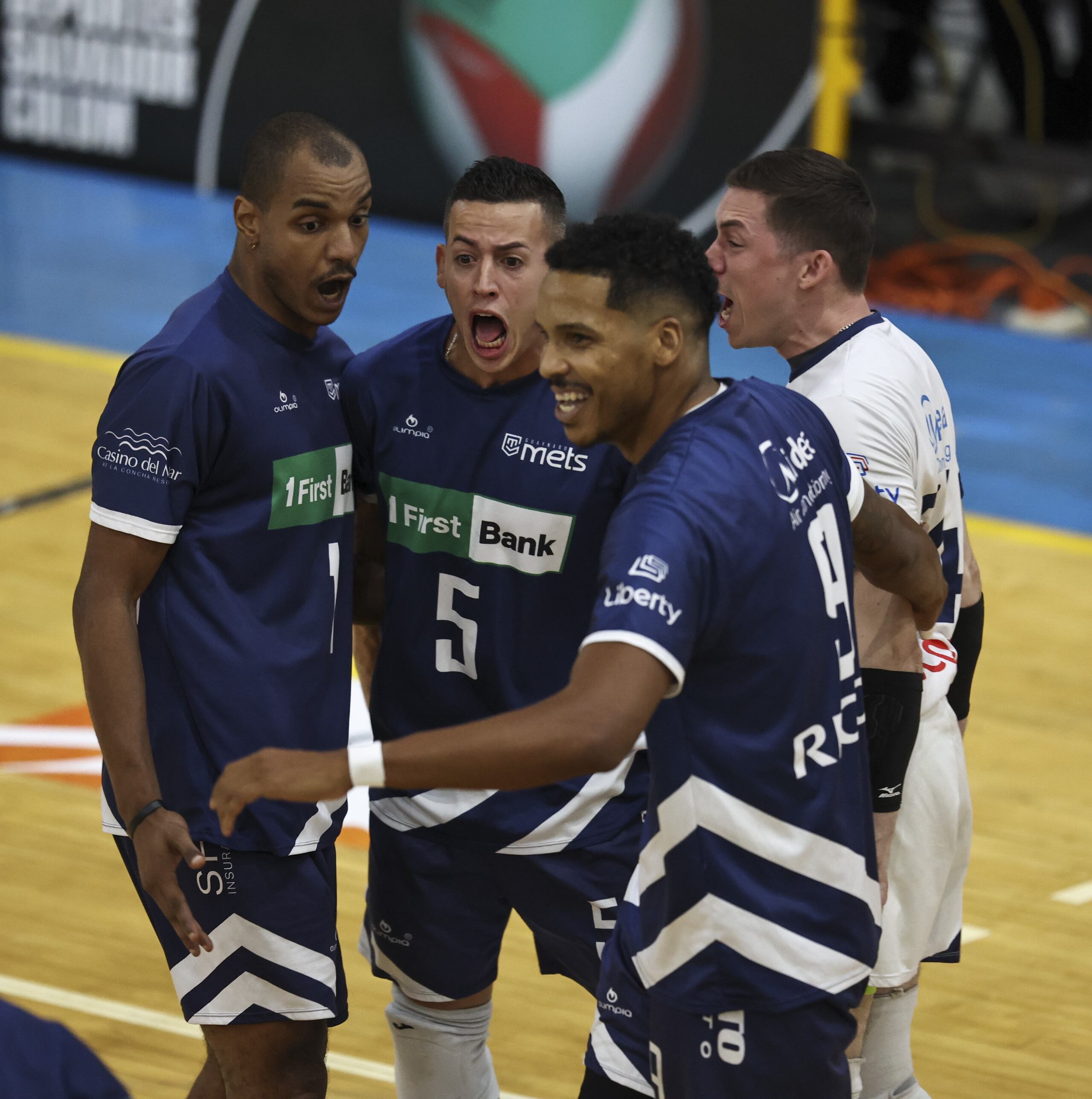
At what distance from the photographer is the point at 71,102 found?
15.7m

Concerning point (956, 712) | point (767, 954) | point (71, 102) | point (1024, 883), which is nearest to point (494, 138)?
point (71, 102)

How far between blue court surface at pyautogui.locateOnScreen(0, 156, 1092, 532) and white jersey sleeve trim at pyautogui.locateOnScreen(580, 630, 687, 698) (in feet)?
21.3

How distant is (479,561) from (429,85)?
10.7m

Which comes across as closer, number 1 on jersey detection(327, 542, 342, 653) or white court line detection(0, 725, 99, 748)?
number 1 on jersey detection(327, 542, 342, 653)

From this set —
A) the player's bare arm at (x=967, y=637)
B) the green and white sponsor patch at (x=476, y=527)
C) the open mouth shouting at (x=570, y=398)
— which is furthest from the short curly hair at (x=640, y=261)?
the player's bare arm at (x=967, y=637)

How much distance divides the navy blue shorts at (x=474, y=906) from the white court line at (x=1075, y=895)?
236cm

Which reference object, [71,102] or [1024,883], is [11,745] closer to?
[1024,883]

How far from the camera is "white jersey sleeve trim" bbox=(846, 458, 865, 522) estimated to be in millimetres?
3410

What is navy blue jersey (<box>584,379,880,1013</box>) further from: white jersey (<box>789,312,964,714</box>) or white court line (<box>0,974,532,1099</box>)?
white court line (<box>0,974,532,1099</box>)

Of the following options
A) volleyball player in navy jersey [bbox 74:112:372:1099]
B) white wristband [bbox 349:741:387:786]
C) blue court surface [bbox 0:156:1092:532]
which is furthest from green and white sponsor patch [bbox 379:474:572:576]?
blue court surface [bbox 0:156:1092:532]

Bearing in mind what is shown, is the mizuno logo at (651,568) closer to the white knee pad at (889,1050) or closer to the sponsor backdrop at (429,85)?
the white knee pad at (889,1050)

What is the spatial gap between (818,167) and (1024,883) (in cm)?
300

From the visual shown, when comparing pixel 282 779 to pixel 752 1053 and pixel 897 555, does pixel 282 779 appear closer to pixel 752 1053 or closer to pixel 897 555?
pixel 752 1053

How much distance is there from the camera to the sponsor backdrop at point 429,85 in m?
13.2
